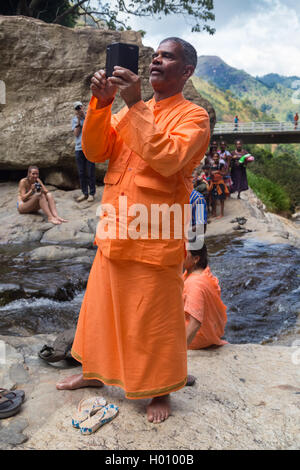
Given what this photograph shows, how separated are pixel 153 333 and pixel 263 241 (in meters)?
5.75

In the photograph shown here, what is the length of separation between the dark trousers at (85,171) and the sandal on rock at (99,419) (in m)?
6.87

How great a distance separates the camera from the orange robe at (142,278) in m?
1.97

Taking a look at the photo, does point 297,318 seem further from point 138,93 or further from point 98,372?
point 138,93

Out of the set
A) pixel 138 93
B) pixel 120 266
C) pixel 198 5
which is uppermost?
pixel 198 5

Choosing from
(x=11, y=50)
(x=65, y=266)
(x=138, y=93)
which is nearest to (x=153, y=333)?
(x=138, y=93)

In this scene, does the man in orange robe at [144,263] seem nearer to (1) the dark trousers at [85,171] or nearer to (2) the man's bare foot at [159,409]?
(2) the man's bare foot at [159,409]

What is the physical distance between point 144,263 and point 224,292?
133 inches

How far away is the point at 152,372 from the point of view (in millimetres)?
2010

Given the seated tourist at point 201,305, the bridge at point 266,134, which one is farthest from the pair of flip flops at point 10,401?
the bridge at point 266,134

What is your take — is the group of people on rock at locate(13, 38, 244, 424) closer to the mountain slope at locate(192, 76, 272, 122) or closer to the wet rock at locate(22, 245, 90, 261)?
the wet rock at locate(22, 245, 90, 261)

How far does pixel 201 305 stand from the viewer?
113 inches

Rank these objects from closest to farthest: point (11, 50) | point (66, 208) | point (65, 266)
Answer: point (65, 266)
point (66, 208)
point (11, 50)

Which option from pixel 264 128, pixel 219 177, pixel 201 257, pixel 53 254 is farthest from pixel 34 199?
pixel 264 128

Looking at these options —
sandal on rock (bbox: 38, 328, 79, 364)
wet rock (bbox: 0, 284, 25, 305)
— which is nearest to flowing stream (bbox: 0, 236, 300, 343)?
wet rock (bbox: 0, 284, 25, 305)
